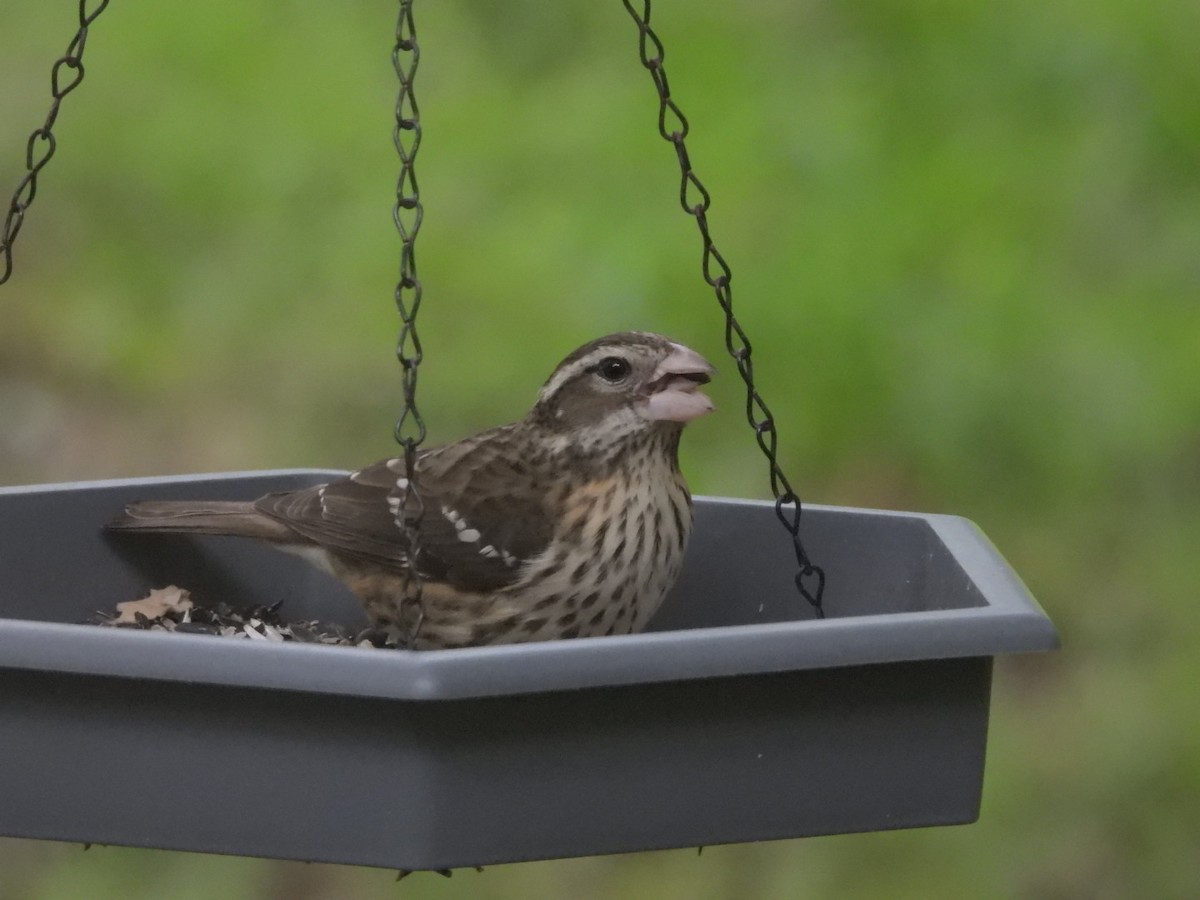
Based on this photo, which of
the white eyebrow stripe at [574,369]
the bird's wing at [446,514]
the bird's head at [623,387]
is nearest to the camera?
the bird's wing at [446,514]

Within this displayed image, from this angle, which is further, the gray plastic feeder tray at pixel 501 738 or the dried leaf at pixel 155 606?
the dried leaf at pixel 155 606

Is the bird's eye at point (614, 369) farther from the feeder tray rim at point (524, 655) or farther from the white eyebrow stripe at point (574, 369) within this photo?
the feeder tray rim at point (524, 655)

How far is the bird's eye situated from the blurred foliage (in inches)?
88.1

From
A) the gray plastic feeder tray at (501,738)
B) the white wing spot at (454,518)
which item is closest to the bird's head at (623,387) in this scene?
the white wing spot at (454,518)

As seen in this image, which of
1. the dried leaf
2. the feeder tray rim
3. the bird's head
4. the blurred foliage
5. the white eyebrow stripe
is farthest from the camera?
the blurred foliage

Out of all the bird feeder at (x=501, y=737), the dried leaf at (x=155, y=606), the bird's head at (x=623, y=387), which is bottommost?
the dried leaf at (x=155, y=606)

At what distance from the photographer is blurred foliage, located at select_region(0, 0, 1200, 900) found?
19.4 feet

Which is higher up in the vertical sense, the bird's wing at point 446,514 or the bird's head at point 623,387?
the bird's head at point 623,387

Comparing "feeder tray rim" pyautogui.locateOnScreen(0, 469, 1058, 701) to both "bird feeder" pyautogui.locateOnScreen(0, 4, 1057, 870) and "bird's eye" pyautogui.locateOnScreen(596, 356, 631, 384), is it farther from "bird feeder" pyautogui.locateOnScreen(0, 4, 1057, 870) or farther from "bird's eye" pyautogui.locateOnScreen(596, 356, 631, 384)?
"bird's eye" pyautogui.locateOnScreen(596, 356, 631, 384)

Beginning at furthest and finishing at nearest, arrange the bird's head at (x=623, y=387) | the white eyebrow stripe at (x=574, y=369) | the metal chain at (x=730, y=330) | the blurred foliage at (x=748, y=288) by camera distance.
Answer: the blurred foliage at (x=748, y=288) < the white eyebrow stripe at (x=574, y=369) < the bird's head at (x=623, y=387) < the metal chain at (x=730, y=330)

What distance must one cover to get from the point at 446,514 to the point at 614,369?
0.42m

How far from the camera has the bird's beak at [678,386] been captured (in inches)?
147

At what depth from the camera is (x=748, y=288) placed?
255 inches

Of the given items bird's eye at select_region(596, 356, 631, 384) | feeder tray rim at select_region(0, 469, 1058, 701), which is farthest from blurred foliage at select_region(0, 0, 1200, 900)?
feeder tray rim at select_region(0, 469, 1058, 701)
